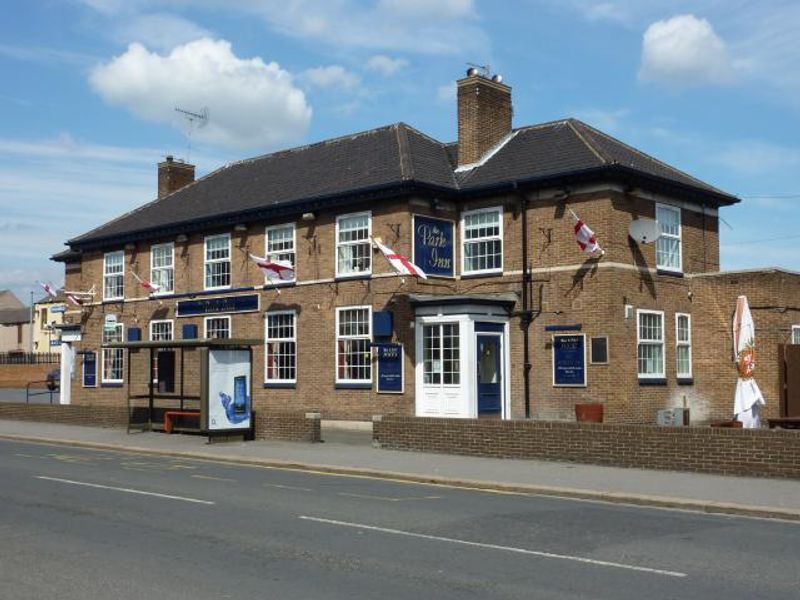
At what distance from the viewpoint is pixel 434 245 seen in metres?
26.5

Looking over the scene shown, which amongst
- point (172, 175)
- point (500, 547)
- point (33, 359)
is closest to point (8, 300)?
point (33, 359)

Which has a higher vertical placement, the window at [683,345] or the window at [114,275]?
the window at [114,275]

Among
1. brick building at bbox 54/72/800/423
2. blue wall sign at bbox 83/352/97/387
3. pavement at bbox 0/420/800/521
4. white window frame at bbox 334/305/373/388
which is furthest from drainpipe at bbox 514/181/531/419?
blue wall sign at bbox 83/352/97/387

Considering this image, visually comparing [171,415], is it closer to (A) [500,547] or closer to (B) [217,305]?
(B) [217,305]

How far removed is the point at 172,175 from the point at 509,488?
27090 millimetres

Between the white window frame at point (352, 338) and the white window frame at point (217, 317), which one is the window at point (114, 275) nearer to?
the white window frame at point (217, 317)

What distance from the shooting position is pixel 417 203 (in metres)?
26.3

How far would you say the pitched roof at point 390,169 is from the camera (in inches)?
1006

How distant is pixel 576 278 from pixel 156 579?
1778cm

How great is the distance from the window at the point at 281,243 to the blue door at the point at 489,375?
6.89m

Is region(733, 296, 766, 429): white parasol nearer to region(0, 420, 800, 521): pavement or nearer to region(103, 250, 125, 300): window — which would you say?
region(0, 420, 800, 521): pavement

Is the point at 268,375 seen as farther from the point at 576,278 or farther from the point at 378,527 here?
the point at 378,527

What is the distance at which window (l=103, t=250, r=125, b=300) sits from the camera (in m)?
35.2

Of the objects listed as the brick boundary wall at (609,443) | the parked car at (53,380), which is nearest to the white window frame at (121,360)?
the parked car at (53,380)
